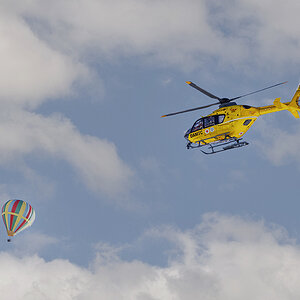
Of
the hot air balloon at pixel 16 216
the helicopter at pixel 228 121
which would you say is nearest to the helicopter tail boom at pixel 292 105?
the helicopter at pixel 228 121

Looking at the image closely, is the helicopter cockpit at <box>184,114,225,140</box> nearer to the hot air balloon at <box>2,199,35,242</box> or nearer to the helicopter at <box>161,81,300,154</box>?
the helicopter at <box>161,81,300,154</box>

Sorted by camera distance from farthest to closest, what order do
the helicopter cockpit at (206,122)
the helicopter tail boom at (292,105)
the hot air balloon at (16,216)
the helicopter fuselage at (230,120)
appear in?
the hot air balloon at (16,216) < the helicopter cockpit at (206,122) < the helicopter fuselage at (230,120) < the helicopter tail boom at (292,105)

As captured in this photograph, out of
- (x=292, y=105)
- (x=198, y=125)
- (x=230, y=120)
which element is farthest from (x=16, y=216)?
(x=292, y=105)

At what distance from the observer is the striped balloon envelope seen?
195125 mm

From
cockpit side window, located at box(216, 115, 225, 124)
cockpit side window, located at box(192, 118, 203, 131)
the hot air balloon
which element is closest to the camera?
cockpit side window, located at box(216, 115, 225, 124)

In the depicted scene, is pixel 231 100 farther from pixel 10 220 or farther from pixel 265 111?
pixel 10 220

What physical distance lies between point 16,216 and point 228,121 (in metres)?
58.7

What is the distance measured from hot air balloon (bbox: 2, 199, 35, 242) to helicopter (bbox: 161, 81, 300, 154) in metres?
48.6

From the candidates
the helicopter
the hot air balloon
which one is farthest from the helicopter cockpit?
the hot air balloon

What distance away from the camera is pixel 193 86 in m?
162

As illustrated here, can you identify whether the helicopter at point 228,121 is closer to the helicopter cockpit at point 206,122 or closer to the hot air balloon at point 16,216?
the helicopter cockpit at point 206,122

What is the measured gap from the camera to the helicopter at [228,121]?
159 m

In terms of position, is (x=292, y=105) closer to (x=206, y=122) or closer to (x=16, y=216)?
(x=206, y=122)

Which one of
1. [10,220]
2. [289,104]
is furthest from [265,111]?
[10,220]
